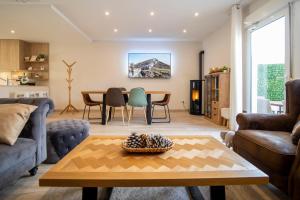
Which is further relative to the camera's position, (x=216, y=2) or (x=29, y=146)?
(x=216, y=2)

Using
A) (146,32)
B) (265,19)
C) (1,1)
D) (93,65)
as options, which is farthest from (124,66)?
(265,19)

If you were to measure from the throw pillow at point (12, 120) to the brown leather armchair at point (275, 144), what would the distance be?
79.1 inches

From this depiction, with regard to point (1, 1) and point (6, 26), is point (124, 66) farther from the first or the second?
point (1, 1)

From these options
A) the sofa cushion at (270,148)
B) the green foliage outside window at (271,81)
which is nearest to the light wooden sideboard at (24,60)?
the green foliage outside window at (271,81)

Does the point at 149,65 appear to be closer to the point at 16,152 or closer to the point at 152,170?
the point at 16,152

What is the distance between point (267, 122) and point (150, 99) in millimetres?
3428

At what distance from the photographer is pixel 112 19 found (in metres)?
5.89

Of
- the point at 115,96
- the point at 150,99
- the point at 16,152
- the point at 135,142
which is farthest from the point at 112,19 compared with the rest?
the point at 135,142

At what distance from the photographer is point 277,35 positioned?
4.29 meters

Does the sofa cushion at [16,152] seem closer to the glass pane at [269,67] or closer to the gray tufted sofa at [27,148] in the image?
the gray tufted sofa at [27,148]

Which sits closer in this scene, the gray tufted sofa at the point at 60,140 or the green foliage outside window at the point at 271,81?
the gray tufted sofa at the point at 60,140

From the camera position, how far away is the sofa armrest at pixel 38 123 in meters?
2.20

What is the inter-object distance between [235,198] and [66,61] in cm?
783

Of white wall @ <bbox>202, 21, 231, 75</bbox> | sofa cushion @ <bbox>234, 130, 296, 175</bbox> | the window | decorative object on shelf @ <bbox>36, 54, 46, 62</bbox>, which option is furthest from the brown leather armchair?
decorative object on shelf @ <bbox>36, 54, 46, 62</bbox>
